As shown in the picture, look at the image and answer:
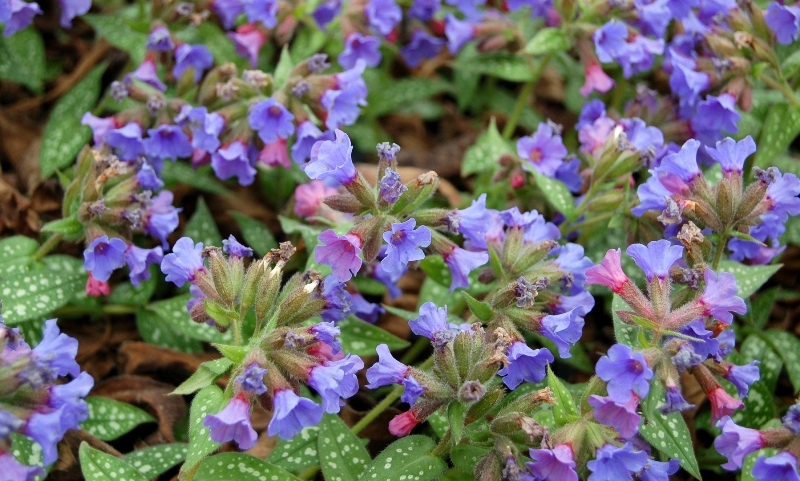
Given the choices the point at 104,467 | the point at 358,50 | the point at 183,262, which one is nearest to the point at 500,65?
the point at 358,50

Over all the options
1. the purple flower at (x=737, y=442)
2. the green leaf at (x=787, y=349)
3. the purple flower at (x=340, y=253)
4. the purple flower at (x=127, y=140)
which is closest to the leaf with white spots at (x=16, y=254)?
the purple flower at (x=127, y=140)

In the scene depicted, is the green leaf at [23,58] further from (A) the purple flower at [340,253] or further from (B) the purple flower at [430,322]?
(B) the purple flower at [430,322]

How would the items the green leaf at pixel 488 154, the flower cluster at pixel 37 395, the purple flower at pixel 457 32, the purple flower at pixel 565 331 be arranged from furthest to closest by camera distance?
1. the purple flower at pixel 457 32
2. the green leaf at pixel 488 154
3. the purple flower at pixel 565 331
4. the flower cluster at pixel 37 395

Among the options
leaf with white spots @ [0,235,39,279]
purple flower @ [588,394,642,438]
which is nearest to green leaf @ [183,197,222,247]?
leaf with white spots @ [0,235,39,279]

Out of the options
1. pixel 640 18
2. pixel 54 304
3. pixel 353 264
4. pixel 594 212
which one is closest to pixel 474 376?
pixel 353 264

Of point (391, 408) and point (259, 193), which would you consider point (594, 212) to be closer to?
point (391, 408)
